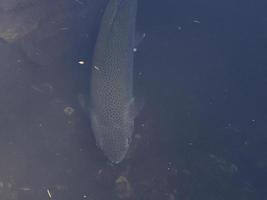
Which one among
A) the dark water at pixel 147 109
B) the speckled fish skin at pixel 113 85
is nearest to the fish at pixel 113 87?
the speckled fish skin at pixel 113 85

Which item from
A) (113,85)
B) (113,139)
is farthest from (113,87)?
(113,139)

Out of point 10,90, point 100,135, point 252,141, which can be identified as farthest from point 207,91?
point 10,90

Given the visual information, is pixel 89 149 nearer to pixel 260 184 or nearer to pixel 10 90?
pixel 10 90

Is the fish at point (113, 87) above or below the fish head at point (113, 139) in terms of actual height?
above

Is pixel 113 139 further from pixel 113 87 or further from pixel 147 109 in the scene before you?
pixel 147 109

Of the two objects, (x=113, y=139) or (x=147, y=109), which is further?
(x=147, y=109)

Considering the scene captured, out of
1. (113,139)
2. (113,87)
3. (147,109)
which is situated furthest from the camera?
(147,109)

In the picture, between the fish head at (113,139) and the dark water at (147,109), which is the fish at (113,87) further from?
the dark water at (147,109)
